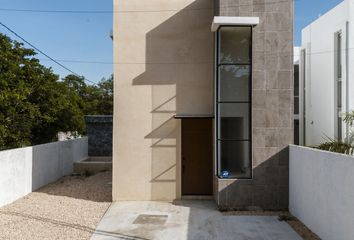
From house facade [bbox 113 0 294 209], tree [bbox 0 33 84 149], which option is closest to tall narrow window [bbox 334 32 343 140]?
house facade [bbox 113 0 294 209]

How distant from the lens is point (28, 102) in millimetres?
15281

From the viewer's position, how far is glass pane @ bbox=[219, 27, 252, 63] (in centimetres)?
962

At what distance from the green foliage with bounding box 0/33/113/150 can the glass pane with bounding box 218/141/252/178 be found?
28.4ft

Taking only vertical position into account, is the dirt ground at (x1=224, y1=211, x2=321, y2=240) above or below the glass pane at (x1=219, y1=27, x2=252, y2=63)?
below

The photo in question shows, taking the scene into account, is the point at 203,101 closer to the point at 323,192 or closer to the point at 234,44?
the point at 234,44

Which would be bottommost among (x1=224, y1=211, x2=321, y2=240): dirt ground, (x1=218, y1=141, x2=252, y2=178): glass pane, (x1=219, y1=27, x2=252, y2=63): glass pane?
(x1=224, y1=211, x2=321, y2=240): dirt ground

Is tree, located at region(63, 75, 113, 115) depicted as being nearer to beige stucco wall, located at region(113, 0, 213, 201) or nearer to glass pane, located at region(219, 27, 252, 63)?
beige stucco wall, located at region(113, 0, 213, 201)

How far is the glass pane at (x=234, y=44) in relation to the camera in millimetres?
9625

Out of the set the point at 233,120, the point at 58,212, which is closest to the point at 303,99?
the point at 233,120

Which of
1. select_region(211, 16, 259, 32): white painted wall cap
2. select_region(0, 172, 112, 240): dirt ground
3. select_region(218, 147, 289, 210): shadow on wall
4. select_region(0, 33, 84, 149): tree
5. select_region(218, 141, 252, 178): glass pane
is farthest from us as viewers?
select_region(0, 33, 84, 149): tree

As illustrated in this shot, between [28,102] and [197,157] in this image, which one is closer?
[197,157]

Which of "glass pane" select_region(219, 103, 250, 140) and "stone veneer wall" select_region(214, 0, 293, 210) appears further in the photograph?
"glass pane" select_region(219, 103, 250, 140)

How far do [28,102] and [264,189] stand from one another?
36.5ft

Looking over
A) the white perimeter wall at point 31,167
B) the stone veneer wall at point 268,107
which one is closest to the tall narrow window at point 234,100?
the stone veneer wall at point 268,107
